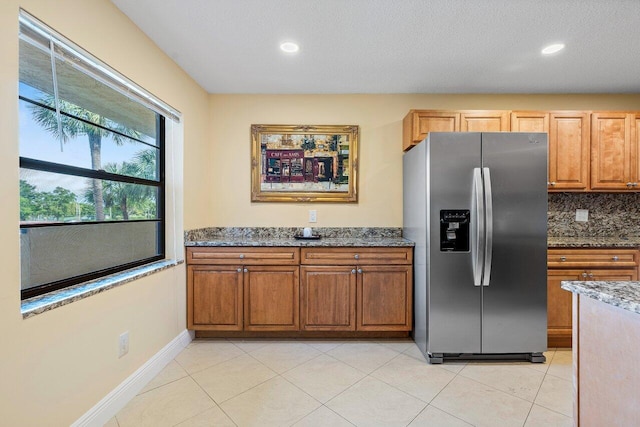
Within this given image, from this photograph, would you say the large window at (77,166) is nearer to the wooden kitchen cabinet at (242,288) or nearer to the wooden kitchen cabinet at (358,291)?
the wooden kitchen cabinet at (242,288)

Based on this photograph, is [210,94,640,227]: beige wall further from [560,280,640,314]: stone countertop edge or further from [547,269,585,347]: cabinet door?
[560,280,640,314]: stone countertop edge

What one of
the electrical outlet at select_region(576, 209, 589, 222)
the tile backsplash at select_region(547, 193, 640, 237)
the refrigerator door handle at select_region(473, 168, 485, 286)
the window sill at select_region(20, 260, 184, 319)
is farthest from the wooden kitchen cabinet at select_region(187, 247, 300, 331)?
the electrical outlet at select_region(576, 209, 589, 222)

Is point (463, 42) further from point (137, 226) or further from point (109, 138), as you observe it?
point (137, 226)

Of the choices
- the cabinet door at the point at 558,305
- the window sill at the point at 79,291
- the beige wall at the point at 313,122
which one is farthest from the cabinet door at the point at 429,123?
the window sill at the point at 79,291

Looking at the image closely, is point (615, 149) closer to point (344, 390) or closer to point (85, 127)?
point (344, 390)

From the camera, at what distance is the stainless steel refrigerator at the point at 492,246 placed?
223 centimetres

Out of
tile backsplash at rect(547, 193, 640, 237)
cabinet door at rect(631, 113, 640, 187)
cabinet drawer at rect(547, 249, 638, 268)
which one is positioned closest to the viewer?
cabinet drawer at rect(547, 249, 638, 268)

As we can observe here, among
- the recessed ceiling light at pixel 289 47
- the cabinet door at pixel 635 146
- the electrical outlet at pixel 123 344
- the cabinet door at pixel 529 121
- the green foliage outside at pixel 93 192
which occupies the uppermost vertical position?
the recessed ceiling light at pixel 289 47

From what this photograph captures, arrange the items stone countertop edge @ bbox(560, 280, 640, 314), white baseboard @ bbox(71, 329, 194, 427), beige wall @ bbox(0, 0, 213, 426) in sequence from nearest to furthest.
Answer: stone countertop edge @ bbox(560, 280, 640, 314) → beige wall @ bbox(0, 0, 213, 426) → white baseboard @ bbox(71, 329, 194, 427)

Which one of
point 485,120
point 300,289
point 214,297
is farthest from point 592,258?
point 214,297

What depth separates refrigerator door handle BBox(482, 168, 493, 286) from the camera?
7.13 ft

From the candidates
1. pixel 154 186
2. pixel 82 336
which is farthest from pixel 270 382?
pixel 154 186

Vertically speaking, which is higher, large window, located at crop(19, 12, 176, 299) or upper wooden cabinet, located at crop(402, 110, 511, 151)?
upper wooden cabinet, located at crop(402, 110, 511, 151)

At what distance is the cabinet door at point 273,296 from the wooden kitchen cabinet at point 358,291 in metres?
0.09
